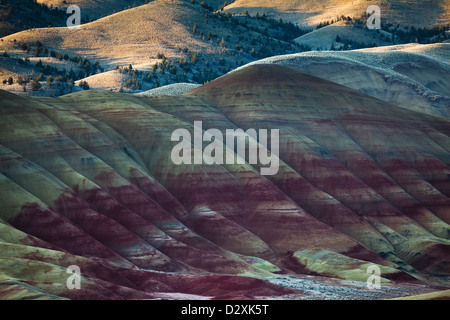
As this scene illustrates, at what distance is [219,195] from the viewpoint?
8138 cm

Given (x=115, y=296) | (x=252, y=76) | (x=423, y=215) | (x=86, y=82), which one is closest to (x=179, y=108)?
(x=252, y=76)

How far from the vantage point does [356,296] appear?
6153 centimetres

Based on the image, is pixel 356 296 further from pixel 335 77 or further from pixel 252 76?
pixel 335 77

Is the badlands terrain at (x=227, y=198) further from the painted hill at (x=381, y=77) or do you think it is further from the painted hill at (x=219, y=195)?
the painted hill at (x=381, y=77)

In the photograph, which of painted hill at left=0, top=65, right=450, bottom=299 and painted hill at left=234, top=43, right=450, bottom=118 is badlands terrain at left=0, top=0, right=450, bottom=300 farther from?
painted hill at left=234, top=43, right=450, bottom=118

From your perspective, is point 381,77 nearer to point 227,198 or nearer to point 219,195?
point 227,198

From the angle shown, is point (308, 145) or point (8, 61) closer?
point (308, 145)

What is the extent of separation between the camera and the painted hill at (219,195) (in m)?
59.2

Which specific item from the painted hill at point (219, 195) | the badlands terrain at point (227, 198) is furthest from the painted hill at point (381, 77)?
the painted hill at point (219, 195)

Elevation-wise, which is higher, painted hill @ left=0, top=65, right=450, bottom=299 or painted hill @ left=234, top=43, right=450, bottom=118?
painted hill @ left=234, top=43, right=450, bottom=118

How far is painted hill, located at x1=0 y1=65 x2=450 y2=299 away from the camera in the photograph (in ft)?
194

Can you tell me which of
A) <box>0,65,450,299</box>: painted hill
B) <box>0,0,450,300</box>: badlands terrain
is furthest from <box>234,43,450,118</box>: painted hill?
<box>0,65,450,299</box>: painted hill

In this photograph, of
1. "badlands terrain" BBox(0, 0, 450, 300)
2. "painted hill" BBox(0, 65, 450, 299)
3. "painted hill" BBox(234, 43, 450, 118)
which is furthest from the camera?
"painted hill" BBox(234, 43, 450, 118)
